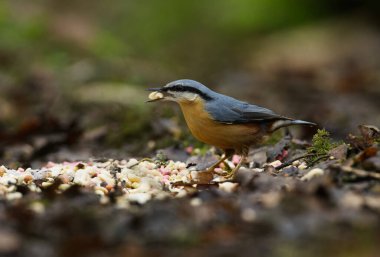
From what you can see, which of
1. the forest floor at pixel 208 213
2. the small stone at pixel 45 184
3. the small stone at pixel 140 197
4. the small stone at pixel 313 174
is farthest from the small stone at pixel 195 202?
the small stone at pixel 45 184

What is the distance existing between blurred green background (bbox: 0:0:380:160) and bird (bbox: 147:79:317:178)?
1.29m

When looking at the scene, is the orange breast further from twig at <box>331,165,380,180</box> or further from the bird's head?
twig at <box>331,165,380,180</box>

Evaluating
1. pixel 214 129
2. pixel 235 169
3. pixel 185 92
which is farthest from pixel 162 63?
pixel 235 169

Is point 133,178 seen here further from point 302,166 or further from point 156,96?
point 302,166

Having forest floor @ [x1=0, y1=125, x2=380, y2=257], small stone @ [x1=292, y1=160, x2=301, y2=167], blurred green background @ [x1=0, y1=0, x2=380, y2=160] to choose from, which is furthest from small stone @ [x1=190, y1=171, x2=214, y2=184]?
blurred green background @ [x1=0, y1=0, x2=380, y2=160]

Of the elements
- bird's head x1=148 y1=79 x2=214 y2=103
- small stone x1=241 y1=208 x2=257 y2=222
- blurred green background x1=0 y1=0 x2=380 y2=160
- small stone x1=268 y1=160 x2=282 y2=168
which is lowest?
small stone x1=241 y1=208 x2=257 y2=222

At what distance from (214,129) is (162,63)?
8.10 m

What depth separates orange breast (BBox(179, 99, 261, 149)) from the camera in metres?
5.55

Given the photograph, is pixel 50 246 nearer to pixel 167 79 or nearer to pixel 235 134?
pixel 235 134

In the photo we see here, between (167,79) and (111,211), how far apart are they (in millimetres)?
7019

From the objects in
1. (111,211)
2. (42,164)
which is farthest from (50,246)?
(42,164)

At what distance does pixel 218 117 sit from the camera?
18.1 feet

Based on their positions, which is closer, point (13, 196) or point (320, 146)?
point (13, 196)

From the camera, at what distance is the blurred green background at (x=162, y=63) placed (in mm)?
7961
